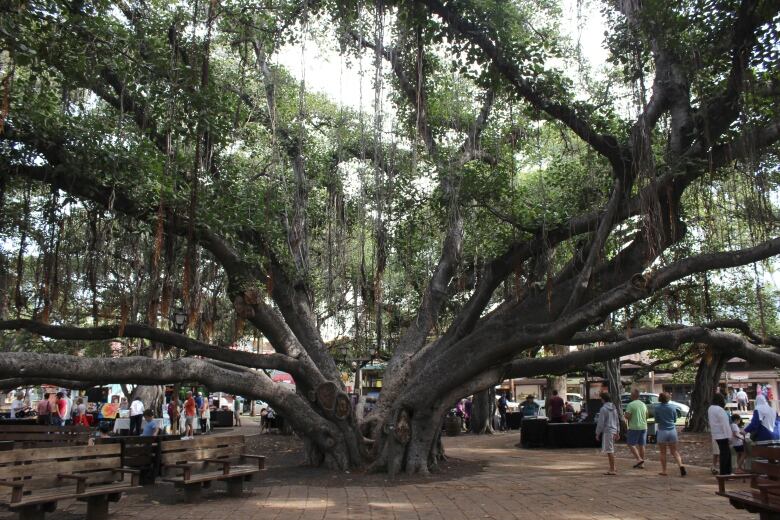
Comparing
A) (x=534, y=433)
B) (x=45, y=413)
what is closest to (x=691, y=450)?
(x=534, y=433)

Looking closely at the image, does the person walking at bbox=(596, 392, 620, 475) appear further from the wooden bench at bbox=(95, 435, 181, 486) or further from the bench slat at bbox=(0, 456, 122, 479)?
the bench slat at bbox=(0, 456, 122, 479)

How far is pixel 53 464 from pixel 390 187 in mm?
5502

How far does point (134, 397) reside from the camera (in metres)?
18.1

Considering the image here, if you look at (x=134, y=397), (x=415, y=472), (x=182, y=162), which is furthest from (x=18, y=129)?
(x=134, y=397)

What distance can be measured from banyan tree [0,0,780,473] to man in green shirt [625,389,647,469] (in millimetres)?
1303

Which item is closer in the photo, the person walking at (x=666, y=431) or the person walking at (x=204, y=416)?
the person walking at (x=666, y=431)

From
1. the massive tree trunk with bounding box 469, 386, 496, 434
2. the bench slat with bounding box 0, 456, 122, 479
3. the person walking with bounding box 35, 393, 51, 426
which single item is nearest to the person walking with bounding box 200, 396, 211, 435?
the person walking with bounding box 35, 393, 51, 426

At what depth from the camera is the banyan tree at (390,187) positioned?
758 centimetres

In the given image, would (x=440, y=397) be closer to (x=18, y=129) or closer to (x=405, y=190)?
(x=405, y=190)

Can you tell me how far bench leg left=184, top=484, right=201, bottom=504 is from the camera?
23.9 ft

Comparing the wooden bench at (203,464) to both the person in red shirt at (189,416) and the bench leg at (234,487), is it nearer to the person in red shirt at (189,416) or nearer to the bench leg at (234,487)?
the bench leg at (234,487)

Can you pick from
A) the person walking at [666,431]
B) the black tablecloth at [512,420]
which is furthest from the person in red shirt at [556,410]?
the person walking at [666,431]

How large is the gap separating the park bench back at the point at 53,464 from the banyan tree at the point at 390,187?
1.22 metres

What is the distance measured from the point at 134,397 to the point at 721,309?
16404 millimetres
